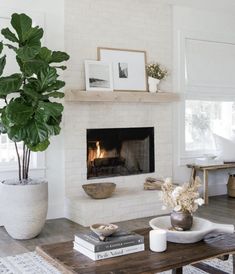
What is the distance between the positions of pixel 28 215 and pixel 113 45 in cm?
242

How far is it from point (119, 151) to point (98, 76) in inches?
40.6

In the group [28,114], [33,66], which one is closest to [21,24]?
[33,66]

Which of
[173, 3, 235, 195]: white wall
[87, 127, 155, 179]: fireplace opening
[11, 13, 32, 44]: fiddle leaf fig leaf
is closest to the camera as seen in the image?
[11, 13, 32, 44]: fiddle leaf fig leaf

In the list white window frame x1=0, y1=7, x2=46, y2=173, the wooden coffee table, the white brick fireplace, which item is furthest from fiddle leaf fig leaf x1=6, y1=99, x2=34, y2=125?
the wooden coffee table

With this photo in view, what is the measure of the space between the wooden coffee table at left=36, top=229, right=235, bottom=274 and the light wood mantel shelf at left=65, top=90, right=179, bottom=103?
8.63 ft

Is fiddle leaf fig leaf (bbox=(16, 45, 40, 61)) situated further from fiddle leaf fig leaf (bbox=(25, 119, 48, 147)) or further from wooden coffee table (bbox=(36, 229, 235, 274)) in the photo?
wooden coffee table (bbox=(36, 229, 235, 274))

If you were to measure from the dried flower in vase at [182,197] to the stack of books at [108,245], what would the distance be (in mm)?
323

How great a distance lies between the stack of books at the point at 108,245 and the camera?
212 centimetres

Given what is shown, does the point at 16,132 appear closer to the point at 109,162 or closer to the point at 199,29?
the point at 109,162

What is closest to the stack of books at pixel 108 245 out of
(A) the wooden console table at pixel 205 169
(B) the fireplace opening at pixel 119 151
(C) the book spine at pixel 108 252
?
(C) the book spine at pixel 108 252

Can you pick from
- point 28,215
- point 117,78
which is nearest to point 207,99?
point 117,78

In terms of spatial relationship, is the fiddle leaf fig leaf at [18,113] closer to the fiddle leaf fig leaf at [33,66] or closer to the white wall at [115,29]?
the fiddle leaf fig leaf at [33,66]

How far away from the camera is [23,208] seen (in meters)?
3.92

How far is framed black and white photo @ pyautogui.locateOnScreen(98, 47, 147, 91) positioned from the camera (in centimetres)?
517
